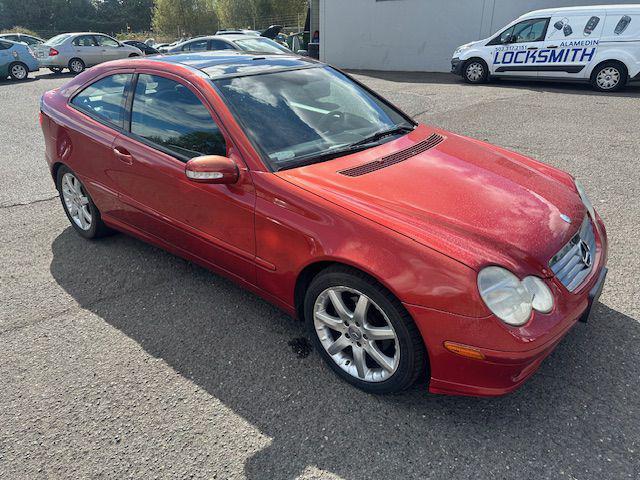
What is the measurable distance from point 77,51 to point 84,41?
0.46m

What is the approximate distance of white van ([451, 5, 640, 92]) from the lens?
1039 centimetres

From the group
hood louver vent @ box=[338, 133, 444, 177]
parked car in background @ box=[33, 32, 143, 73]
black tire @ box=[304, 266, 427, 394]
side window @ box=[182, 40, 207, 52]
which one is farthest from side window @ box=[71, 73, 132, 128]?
parked car in background @ box=[33, 32, 143, 73]

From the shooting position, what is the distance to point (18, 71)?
54.4 ft

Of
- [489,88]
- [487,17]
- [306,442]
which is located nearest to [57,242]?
[306,442]

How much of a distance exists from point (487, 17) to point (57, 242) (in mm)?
15097

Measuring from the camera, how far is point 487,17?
15109mm

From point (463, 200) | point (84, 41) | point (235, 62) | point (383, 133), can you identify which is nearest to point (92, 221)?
point (235, 62)

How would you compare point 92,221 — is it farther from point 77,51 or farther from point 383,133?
point 77,51

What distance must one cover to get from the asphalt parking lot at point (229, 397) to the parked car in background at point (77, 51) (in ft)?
54.0

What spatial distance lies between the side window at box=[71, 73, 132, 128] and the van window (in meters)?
10.8

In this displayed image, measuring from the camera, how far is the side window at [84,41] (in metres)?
17.5

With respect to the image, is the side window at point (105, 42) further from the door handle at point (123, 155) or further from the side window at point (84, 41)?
the door handle at point (123, 155)

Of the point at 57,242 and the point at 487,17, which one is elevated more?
the point at 487,17

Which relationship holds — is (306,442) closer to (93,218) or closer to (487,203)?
(487,203)
